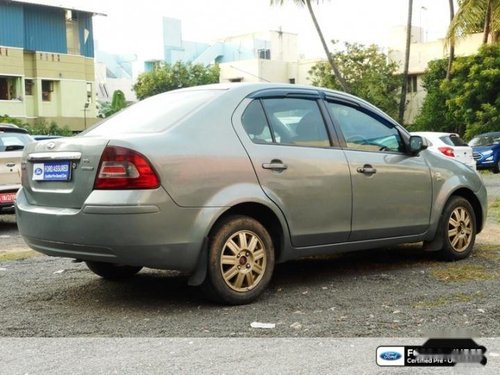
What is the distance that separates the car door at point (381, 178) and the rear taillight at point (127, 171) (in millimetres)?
1991

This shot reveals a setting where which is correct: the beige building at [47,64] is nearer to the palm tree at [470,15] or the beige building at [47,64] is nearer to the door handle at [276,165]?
the palm tree at [470,15]

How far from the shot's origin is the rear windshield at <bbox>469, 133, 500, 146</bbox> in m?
25.0

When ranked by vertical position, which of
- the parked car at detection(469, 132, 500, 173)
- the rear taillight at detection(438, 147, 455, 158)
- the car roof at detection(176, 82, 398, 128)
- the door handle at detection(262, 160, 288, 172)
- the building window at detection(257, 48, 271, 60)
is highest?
the building window at detection(257, 48, 271, 60)

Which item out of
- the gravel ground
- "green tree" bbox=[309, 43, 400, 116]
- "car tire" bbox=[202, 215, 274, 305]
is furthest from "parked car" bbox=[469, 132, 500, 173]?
"car tire" bbox=[202, 215, 274, 305]

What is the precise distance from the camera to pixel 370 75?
3962 cm

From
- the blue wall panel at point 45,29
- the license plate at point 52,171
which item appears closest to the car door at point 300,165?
the license plate at point 52,171

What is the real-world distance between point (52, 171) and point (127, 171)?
2.55 ft

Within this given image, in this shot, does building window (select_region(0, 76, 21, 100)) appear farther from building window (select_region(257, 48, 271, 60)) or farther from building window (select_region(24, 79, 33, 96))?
building window (select_region(257, 48, 271, 60))

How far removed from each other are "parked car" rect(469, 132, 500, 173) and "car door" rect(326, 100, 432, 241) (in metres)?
18.4

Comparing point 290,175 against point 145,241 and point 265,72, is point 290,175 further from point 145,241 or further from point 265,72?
point 265,72

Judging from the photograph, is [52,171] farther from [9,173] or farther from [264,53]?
[264,53]

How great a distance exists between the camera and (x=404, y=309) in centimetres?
552

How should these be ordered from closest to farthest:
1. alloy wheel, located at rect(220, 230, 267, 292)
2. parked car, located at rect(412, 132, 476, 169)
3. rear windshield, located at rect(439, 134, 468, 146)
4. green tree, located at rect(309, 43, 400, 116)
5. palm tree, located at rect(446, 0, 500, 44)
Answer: alloy wheel, located at rect(220, 230, 267, 292)
parked car, located at rect(412, 132, 476, 169)
rear windshield, located at rect(439, 134, 468, 146)
palm tree, located at rect(446, 0, 500, 44)
green tree, located at rect(309, 43, 400, 116)

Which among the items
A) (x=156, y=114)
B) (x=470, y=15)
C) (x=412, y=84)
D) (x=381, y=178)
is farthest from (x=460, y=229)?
(x=412, y=84)
